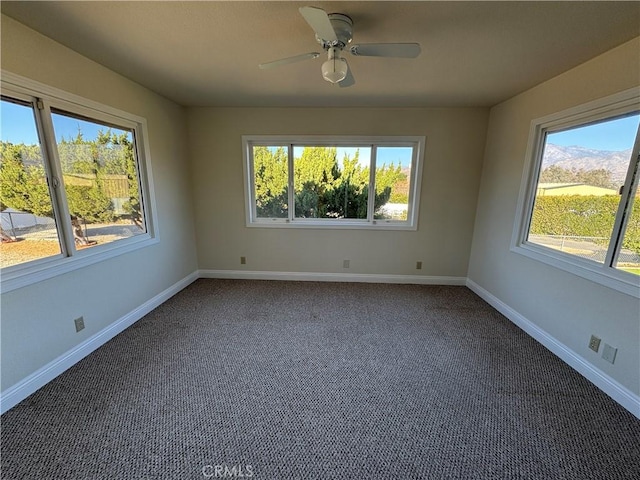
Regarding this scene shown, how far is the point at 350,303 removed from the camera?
315 cm

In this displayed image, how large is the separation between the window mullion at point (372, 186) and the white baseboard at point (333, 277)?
84cm

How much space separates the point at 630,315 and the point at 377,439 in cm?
183

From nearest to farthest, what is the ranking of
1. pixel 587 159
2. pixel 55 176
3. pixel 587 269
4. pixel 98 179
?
pixel 55 176
pixel 587 269
pixel 587 159
pixel 98 179

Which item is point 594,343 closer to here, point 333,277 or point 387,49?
point 387,49

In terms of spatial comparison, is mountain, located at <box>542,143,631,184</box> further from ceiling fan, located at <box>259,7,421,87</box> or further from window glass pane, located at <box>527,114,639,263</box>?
ceiling fan, located at <box>259,7,421,87</box>

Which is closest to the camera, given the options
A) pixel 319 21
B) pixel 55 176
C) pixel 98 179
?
pixel 319 21

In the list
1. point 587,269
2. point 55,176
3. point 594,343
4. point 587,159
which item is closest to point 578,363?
point 594,343

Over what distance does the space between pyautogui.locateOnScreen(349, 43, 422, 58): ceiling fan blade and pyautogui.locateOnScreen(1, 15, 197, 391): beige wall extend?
2.06 metres

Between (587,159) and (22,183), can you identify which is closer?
(22,183)

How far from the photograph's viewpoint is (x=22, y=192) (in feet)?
5.73

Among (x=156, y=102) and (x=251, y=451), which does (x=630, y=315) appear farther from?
(x=156, y=102)

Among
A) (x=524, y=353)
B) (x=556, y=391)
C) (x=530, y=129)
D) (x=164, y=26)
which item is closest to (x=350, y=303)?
(x=524, y=353)

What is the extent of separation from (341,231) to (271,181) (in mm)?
1190

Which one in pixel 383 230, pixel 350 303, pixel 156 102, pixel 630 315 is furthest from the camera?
pixel 383 230
